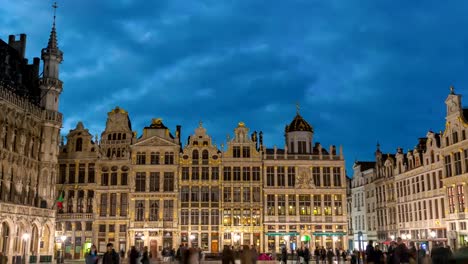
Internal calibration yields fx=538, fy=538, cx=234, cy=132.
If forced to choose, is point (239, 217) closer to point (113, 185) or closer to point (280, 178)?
point (280, 178)

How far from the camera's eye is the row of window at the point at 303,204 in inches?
2441

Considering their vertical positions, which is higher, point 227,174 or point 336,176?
point 227,174

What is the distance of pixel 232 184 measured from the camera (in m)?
61.8

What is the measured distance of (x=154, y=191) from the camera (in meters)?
60.5

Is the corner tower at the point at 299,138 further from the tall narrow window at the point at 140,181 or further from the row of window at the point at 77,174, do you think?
the row of window at the point at 77,174

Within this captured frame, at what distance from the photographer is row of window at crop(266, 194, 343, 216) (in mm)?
62000

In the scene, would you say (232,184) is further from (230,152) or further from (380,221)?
(380,221)

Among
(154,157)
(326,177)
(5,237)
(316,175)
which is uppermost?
(154,157)

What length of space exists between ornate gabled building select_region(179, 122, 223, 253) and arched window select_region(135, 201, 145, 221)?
14.0ft

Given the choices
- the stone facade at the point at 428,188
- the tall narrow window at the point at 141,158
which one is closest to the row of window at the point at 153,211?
the tall narrow window at the point at 141,158

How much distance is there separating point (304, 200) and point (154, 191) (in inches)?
681

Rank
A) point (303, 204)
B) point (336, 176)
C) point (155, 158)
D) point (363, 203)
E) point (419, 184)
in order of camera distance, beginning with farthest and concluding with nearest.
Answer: point (363, 203)
point (336, 176)
point (303, 204)
point (155, 158)
point (419, 184)

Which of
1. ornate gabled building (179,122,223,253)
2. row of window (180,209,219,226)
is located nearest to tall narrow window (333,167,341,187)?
ornate gabled building (179,122,223,253)

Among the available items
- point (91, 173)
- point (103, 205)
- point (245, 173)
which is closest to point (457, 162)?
point (245, 173)
